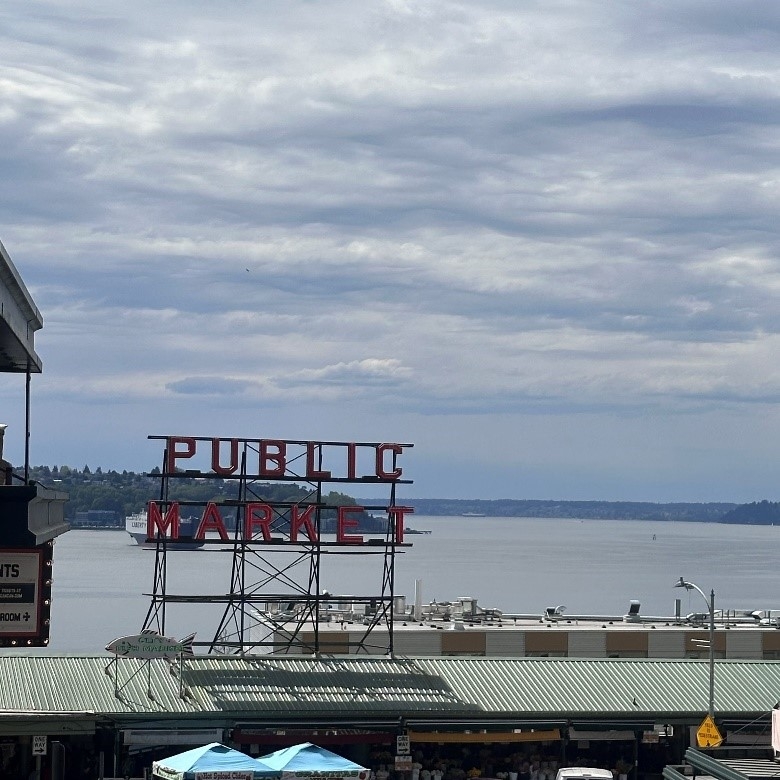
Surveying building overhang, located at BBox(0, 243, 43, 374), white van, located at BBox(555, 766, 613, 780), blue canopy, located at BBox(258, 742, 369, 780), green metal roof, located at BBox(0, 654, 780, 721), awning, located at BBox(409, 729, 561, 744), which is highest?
building overhang, located at BBox(0, 243, 43, 374)

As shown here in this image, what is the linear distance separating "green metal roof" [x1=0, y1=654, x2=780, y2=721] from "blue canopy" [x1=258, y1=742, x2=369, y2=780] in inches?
193

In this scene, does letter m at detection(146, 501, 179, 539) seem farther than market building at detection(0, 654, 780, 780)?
Yes

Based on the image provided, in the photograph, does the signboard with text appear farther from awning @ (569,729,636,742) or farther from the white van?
awning @ (569,729,636,742)

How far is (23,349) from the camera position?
2697 centimetres

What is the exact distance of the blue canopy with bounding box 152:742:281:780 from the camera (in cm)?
3450

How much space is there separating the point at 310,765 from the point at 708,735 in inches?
444

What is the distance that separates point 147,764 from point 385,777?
6.98 metres

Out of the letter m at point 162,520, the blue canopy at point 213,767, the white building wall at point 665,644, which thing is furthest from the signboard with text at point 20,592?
the white building wall at point 665,644

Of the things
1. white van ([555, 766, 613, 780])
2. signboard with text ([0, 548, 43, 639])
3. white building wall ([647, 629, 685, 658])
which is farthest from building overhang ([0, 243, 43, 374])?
white building wall ([647, 629, 685, 658])

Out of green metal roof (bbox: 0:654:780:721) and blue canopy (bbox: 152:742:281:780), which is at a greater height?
green metal roof (bbox: 0:654:780:721)

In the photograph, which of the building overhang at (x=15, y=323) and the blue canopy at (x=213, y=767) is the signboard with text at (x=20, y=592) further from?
the blue canopy at (x=213, y=767)

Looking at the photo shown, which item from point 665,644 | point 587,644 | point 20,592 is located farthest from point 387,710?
point 665,644

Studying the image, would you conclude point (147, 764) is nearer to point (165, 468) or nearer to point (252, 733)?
point (252, 733)

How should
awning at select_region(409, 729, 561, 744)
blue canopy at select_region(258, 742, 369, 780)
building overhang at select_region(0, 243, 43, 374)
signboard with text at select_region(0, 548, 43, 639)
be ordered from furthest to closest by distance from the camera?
awning at select_region(409, 729, 561, 744) < blue canopy at select_region(258, 742, 369, 780) < signboard with text at select_region(0, 548, 43, 639) < building overhang at select_region(0, 243, 43, 374)
